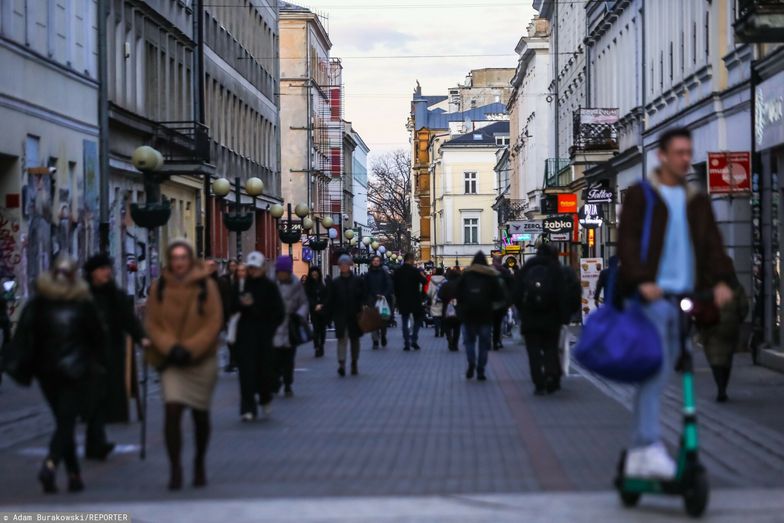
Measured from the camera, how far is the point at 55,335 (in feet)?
35.9

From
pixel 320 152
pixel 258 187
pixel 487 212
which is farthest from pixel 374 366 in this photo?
pixel 487 212

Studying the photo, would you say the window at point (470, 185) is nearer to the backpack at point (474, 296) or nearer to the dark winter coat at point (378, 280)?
the dark winter coat at point (378, 280)

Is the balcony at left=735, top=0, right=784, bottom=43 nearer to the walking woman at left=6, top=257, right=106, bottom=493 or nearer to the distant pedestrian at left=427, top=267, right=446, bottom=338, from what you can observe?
the walking woman at left=6, top=257, right=106, bottom=493

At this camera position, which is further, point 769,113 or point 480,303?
point 769,113

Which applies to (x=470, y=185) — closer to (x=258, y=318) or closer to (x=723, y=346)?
(x=723, y=346)

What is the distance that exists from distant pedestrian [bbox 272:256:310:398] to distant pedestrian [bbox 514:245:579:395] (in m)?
2.64

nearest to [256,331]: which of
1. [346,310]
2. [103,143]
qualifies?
[346,310]

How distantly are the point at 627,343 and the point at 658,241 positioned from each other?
1.90ft

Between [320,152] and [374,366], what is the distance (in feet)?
253

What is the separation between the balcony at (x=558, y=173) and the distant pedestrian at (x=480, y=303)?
36126 millimetres

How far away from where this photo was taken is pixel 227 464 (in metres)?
12.5

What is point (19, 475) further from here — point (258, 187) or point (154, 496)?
point (258, 187)

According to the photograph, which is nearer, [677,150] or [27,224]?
[677,150]

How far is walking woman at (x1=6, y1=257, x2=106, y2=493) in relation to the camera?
1093 centimetres
